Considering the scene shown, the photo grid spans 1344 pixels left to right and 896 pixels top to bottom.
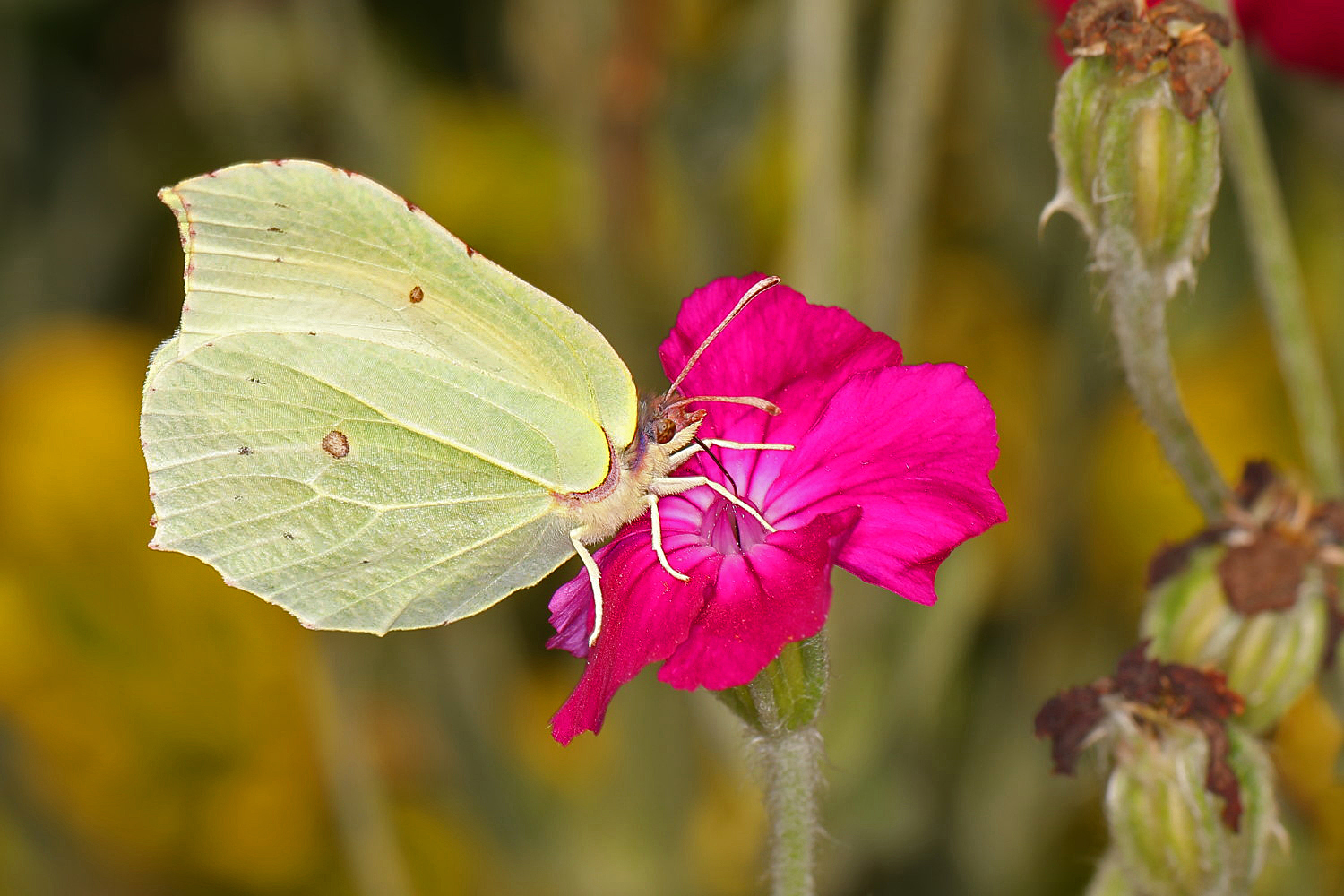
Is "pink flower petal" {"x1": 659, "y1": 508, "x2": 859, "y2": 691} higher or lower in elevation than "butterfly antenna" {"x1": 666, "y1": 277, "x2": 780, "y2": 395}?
lower

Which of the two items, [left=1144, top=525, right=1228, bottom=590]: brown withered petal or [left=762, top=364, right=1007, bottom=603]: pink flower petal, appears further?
[left=1144, top=525, right=1228, bottom=590]: brown withered petal

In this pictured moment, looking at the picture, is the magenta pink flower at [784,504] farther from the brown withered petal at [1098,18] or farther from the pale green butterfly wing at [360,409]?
the brown withered petal at [1098,18]

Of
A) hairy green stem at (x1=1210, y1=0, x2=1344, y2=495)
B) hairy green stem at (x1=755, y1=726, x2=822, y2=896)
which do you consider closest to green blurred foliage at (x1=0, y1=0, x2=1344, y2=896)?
hairy green stem at (x1=1210, y1=0, x2=1344, y2=495)

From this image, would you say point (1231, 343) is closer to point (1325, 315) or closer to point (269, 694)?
point (1325, 315)

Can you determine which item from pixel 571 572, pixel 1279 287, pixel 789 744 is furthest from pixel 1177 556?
pixel 571 572

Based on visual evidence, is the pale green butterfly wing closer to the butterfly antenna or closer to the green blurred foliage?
the butterfly antenna

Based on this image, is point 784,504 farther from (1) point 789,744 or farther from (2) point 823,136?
(2) point 823,136

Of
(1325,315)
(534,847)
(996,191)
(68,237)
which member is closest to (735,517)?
(534,847)

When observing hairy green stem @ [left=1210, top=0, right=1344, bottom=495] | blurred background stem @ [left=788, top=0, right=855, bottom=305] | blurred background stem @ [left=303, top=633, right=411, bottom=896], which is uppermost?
blurred background stem @ [left=788, top=0, right=855, bottom=305]
